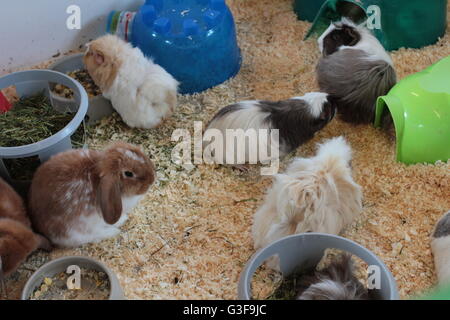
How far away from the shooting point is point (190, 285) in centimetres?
227

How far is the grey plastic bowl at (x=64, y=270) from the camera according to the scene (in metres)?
2.07

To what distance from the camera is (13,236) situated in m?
2.11

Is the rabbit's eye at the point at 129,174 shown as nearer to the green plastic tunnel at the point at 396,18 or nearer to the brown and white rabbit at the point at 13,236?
the brown and white rabbit at the point at 13,236

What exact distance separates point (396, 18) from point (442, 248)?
160cm

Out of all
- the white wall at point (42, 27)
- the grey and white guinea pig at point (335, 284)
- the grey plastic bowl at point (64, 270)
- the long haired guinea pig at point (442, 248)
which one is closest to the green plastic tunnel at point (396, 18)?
the white wall at point (42, 27)

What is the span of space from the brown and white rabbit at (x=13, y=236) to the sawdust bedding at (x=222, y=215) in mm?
180

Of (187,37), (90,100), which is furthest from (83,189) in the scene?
(187,37)

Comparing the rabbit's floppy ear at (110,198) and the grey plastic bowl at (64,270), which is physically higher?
the rabbit's floppy ear at (110,198)

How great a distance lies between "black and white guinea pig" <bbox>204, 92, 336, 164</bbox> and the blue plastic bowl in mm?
532

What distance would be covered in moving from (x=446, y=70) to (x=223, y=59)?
1.22 m

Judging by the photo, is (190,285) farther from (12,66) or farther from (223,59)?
(12,66)

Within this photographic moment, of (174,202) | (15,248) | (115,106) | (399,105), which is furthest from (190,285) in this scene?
(399,105)

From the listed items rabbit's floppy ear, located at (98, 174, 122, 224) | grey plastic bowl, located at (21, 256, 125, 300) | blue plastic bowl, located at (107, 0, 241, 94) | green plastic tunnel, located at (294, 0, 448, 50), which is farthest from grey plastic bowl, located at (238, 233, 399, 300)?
green plastic tunnel, located at (294, 0, 448, 50)

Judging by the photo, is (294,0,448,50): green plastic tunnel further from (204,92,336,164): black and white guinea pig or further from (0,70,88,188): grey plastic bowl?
(0,70,88,188): grey plastic bowl
